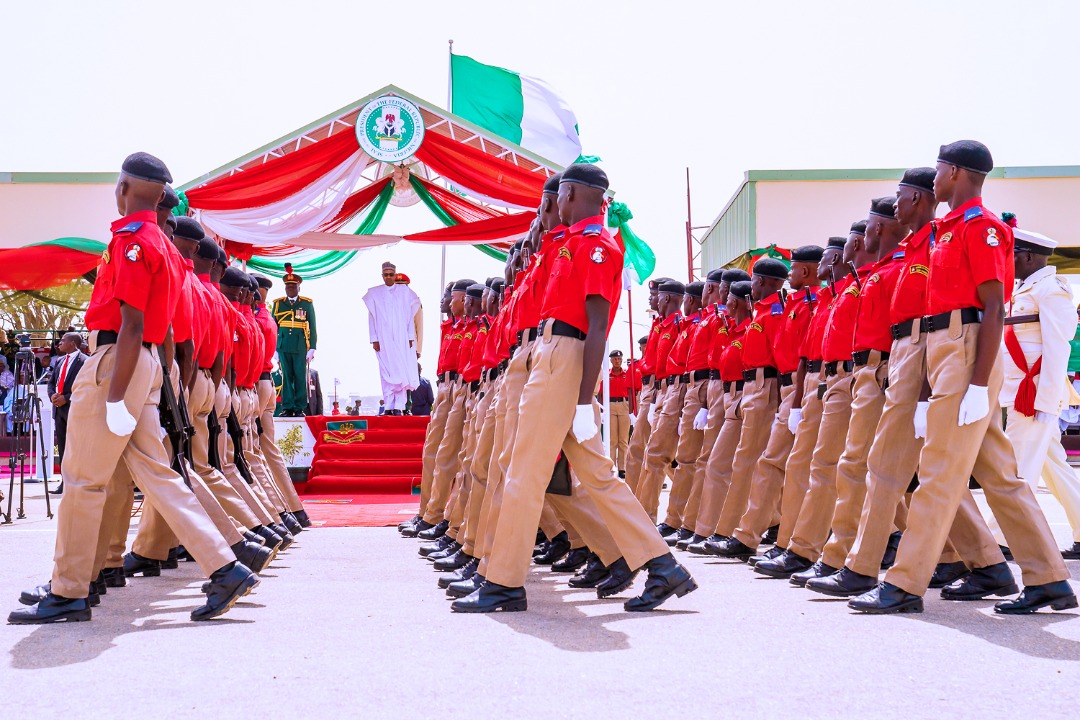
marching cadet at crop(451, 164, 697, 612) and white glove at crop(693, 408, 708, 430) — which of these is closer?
marching cadet at crop(451, 164, 697, 612)

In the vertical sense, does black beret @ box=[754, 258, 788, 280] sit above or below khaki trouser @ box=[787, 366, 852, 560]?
above

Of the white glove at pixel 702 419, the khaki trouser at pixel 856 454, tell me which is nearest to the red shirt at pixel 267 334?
→ the white glove at pixel 702 419

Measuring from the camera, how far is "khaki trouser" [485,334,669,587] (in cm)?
482

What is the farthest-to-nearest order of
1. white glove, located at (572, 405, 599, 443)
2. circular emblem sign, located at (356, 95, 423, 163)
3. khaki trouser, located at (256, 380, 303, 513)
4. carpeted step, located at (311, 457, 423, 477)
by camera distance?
carpeted step, located at (311, 457, 423, 477) < circular emblem sign, located at (356, 95, 423, 163) < khaki trouser, located at (256, 380, 303, 513) < white glove, located at (572, 405, 599, 443)

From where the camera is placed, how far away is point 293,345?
51.9 feet

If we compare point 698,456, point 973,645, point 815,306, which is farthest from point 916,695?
point 698,456

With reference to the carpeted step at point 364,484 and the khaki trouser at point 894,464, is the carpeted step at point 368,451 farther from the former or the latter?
the khaki trouser at point 894,464

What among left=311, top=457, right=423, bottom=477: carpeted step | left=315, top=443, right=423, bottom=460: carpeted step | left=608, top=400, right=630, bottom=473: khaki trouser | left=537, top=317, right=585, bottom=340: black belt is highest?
left=537, top=317, right=585, bottom=340: black belt

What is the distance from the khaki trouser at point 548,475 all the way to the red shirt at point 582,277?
110 millimetres

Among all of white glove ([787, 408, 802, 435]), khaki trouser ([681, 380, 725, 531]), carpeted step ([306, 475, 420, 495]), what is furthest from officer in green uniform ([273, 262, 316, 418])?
white glove ([787, 408, 802, 435])

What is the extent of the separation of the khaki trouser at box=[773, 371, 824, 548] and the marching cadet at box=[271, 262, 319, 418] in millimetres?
10239

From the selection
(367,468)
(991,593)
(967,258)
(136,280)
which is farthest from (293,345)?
(967,258)

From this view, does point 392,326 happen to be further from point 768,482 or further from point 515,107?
point 768,482

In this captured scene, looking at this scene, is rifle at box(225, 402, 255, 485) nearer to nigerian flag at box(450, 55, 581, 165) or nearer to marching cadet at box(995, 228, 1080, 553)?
marching cadet at box(995, 228, 1080, 553)
